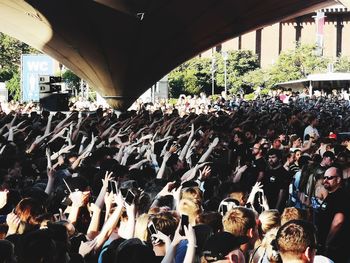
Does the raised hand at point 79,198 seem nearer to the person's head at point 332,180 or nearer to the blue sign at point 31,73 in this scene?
the person's head at point 332,180

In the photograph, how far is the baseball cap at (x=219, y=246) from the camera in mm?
5133

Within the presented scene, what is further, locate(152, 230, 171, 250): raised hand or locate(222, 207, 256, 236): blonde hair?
locate(222, 207, 256, 236): blonde hair

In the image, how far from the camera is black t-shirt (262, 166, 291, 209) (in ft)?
34.0

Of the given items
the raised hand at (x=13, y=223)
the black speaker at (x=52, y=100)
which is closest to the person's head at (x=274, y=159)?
the raised hand at (x=13, y=223)

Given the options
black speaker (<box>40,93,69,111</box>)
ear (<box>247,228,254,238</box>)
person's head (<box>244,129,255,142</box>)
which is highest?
black speaker (<box>40,93,69,111</box>)

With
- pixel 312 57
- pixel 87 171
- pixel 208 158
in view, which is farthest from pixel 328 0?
pixel 312 57

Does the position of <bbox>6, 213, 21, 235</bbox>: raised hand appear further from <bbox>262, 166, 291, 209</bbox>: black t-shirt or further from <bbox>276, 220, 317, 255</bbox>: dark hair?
<bbox>262, 166, 291, 209</bbox>: black t-shirt

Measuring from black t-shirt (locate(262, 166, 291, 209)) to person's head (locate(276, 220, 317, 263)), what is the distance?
5.03 metres

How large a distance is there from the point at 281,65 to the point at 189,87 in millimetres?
9631

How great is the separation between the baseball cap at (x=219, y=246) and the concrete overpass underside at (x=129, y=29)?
20762mm

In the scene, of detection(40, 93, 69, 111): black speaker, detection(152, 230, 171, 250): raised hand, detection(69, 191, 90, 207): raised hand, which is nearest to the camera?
detection(152, 230, 171, 250): raised hand

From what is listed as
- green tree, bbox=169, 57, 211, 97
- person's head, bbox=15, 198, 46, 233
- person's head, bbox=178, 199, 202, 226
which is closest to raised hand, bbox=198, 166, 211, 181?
person's head, bbox=178, 199, 202, 226

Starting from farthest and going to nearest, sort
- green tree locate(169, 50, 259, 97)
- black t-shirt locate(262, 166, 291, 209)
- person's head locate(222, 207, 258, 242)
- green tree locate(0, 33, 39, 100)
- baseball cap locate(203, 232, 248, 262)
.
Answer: green tree locate(169, 50, 259, 97)
green tree locate(0, 33, 39, 100)
black t-shirt locate(262, 166, 291, 209)
person's head locate(222, 207, 258, 242)
baseball cap locate(203, 232, 248, 262)

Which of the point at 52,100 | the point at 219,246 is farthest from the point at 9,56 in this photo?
the point at 219,246
